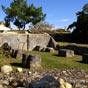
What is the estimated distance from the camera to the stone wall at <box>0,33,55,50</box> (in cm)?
3170

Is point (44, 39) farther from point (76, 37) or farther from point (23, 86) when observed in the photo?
point (23, 86)

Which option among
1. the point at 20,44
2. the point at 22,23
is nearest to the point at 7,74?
the point at 20,44

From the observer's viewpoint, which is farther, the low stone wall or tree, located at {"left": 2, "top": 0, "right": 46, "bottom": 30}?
tree, located at {"left": 2, "top": 0, "right": 46, "bottom": 30}

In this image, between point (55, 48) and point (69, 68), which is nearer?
point (69, 68)

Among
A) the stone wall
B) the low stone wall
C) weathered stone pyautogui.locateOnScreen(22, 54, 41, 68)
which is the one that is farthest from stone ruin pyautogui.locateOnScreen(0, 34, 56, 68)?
weathered stone pyautogui.locateOnScreen(22, 54, 41, 68)

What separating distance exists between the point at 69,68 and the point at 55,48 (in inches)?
479

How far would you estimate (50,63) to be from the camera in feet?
74.8

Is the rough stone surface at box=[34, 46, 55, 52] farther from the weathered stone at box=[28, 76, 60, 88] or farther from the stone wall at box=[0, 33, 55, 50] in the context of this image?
the weathered stone at box=[28, 76, 60, 88]

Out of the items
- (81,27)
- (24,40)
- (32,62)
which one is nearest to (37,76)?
(32,62)

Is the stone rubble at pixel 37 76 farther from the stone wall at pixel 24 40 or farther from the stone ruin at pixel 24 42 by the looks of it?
the stone wall at pixel 24 40

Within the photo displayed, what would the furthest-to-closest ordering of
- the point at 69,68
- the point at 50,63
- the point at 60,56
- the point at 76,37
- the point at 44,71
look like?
the point at 76,37 → the point at 60,56 → the point at 50,63 → the point at 69,68 → the point at 44,71

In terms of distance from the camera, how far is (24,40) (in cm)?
3281

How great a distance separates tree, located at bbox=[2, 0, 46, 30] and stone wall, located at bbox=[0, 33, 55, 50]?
20.9 meters

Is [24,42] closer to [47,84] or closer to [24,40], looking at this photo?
[24,40]
